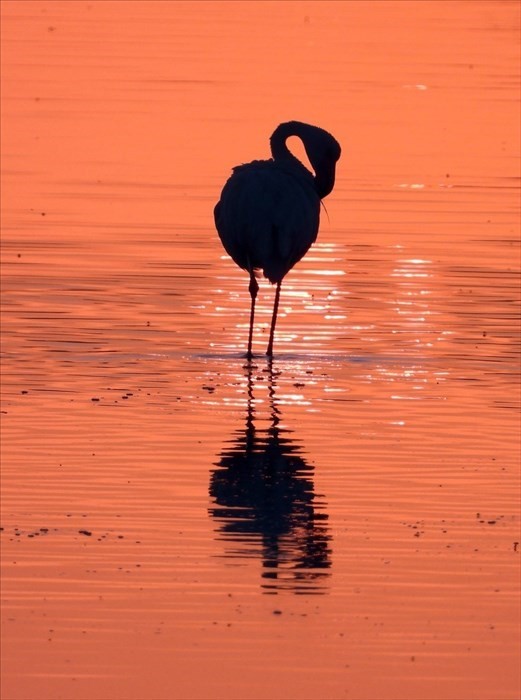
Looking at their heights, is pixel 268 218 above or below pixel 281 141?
below

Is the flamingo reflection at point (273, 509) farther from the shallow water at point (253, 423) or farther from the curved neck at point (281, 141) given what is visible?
the curved neck at point (281, 141)

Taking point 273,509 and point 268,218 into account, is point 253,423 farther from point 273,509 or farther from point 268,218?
point 268,218

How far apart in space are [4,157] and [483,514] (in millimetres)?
19233

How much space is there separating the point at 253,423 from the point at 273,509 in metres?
2.61

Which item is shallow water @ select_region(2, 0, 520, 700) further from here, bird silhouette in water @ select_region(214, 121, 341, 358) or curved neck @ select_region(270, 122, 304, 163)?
curved neck @ select_region(270, 122, 304, 163)

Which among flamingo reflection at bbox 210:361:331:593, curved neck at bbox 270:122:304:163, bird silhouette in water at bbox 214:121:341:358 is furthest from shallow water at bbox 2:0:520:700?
curved neck at bbox 270:122:304:163

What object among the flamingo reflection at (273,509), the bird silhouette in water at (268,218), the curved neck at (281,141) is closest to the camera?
the flamingo reflection at (273,509)

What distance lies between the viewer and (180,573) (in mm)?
11062

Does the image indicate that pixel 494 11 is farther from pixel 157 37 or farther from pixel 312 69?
pixel 312 69

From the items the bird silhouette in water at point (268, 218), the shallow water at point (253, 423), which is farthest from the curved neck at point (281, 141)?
the shallow water at point (253, 423)

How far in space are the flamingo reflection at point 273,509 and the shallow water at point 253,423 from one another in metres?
0.03

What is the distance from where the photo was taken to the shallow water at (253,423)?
9992 mm

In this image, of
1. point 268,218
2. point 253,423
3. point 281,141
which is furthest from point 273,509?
point 281,141

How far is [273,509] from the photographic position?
1260 cm
